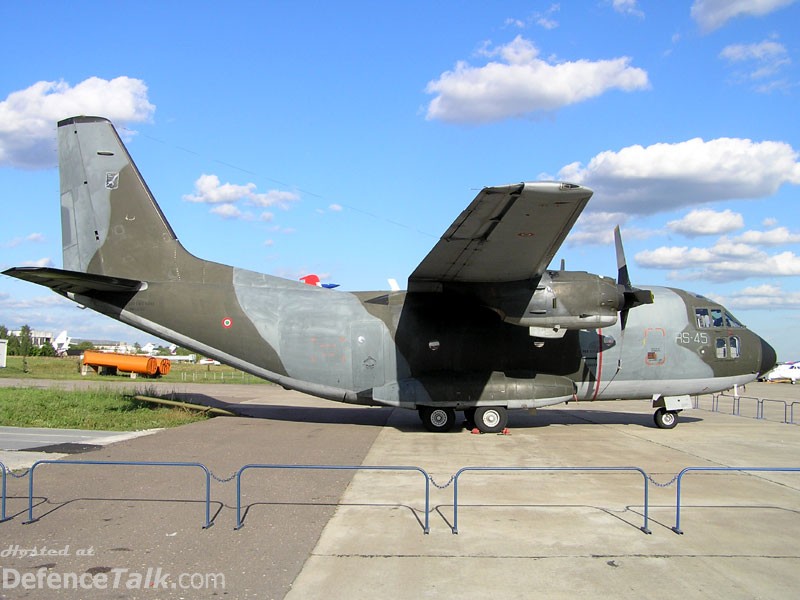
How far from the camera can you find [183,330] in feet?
57.8

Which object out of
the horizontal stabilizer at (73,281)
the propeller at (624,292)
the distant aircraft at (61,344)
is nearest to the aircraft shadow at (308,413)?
the horizontal stabilizer at (73,281)

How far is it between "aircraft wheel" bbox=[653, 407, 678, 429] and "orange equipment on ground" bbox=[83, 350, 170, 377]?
4009 cm

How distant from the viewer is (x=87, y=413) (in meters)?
19.6

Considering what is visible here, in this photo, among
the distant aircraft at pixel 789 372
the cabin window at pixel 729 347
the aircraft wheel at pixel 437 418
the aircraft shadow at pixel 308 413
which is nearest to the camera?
the aircraft wheel at pixel 437 418

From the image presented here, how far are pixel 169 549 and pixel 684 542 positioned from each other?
6069 mm

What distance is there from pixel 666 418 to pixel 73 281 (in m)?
17.4

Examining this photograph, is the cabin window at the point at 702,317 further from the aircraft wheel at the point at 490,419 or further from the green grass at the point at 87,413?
the green grass at the point at 87,413

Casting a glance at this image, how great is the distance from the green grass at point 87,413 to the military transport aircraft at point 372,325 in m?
2.96

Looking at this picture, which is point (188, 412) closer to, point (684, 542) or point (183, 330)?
point (183, 330)

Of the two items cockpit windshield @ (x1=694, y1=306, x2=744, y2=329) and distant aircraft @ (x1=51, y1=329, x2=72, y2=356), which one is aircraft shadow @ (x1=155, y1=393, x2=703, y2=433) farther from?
distant aircraft @ (x1=51, y1=329, x2=72, y2=356)

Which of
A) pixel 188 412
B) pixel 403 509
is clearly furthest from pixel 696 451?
pixel 188 412

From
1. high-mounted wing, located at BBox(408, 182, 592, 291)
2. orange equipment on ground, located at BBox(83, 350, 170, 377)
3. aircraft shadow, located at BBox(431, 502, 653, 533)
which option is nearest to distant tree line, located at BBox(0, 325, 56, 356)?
orange equipment on ground, located at BBox(83, 350, 170, 377)

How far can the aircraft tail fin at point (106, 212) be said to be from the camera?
1795cm

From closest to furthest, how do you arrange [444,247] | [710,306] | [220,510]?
[220,510]
[444,247]
[710,306]
